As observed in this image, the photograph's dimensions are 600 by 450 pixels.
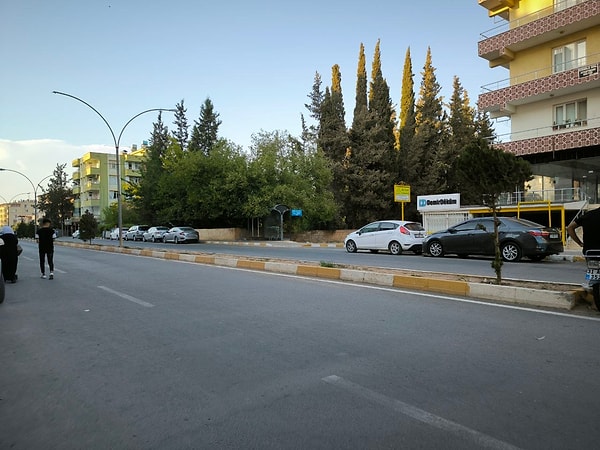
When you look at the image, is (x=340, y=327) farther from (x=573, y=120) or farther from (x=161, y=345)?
(x=573, y=120)

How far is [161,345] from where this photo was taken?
4.84m

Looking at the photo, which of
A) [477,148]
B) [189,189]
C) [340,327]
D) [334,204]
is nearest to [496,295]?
[477,148]

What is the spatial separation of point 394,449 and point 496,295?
5412mm

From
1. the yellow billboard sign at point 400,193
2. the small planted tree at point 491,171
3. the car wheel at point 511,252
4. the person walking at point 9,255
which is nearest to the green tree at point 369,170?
the yellow billboard sign at point 400,193

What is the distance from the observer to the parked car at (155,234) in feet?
130

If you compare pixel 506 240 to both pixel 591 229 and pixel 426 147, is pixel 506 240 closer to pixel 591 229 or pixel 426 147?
Result: pixel 591 229

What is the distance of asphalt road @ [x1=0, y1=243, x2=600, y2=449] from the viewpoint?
2826 mm

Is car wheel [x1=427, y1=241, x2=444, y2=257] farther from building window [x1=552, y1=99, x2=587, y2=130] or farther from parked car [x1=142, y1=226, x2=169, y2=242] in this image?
parked car [x1=142, y1=226, x2=169, y2=242]

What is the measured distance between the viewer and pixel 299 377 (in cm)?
378

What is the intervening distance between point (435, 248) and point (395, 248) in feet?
7.06

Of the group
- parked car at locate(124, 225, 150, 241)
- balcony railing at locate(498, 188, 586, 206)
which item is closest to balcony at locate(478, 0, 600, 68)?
balcony railing at locate(498, 188, 586, 206)

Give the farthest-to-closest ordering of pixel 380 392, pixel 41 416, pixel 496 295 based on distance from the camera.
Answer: pixel 496 295
pixel 380 392
pixel 41 416

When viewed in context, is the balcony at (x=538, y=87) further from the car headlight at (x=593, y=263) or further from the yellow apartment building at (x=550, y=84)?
the car headlight at (x=593, y=263)

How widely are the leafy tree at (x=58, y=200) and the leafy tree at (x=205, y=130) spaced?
42624 millimetres
